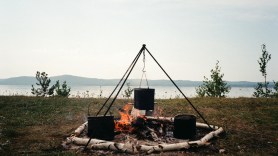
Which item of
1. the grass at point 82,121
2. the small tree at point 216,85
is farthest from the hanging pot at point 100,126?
the small tree at point 216,85

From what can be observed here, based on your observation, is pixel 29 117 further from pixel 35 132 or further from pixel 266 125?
pixel 266 125

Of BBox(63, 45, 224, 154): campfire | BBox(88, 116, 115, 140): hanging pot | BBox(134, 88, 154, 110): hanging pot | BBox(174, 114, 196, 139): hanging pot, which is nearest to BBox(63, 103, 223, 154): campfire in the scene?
BBox(63, 45, 224, 154): campfire

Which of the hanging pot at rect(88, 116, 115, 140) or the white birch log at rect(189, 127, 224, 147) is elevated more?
the hanging pot at rect(88, 116, 115, 140)

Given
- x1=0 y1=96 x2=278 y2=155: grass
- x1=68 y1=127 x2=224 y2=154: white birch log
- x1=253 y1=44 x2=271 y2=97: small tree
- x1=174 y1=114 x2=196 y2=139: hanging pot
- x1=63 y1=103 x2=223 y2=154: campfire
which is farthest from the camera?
x1=253 y1=44 x2=271 y2=97: small tree

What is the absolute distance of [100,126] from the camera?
343 inches

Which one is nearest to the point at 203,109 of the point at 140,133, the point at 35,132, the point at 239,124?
the point at 239,124

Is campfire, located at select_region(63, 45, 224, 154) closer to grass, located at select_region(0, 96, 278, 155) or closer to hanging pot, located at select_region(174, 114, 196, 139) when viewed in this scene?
hanging pot, located at select_region(174, 114, 196, 139)

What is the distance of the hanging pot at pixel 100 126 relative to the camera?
8.66 m

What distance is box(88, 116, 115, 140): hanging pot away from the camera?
866 centimetres

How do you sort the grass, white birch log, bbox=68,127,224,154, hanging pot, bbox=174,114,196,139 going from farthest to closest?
hanging pot, bbox=174,114,196,139
the grass
white birch log, bbox=68,127,224,154

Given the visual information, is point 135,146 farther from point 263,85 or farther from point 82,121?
point 263,85

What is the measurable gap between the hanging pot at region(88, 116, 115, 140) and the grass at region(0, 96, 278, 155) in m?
1.16

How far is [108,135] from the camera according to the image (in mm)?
8828

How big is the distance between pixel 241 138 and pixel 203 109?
188 inches
